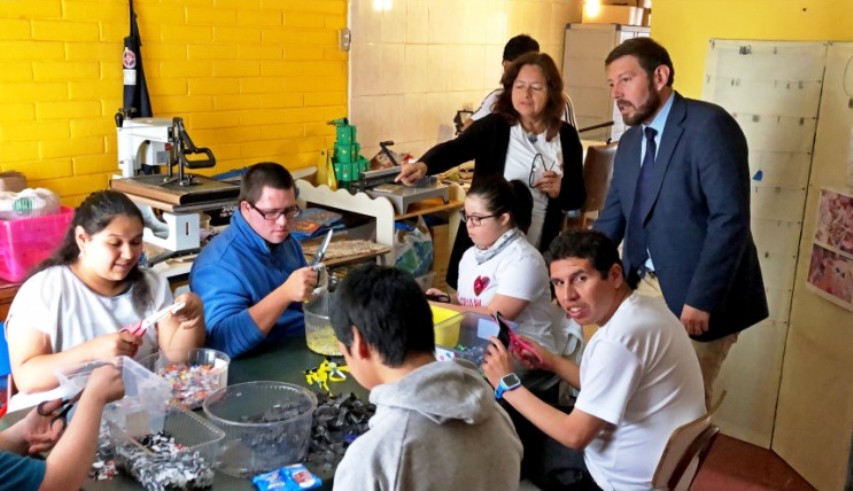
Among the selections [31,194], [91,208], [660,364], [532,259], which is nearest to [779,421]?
[532,259]

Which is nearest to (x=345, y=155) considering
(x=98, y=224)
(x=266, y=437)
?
(x=98, y=224)

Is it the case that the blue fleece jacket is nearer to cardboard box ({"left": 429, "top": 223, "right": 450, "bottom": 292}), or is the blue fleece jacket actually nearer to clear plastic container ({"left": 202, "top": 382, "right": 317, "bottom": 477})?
clear plastic container ({"left": 202, "top": 382, "right": 317, "bottom": 477})

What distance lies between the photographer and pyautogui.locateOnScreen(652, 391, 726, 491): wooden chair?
1795mm

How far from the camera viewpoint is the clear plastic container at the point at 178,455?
1527mm

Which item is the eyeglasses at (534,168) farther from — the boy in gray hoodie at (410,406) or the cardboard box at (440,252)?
the boy in gray hoodie at (410,406)

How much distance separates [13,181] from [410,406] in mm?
2460

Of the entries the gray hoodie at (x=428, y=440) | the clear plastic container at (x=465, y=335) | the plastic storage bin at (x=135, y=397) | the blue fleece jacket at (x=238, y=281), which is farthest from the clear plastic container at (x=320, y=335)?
the gray hoodie at (x=428, y=440)

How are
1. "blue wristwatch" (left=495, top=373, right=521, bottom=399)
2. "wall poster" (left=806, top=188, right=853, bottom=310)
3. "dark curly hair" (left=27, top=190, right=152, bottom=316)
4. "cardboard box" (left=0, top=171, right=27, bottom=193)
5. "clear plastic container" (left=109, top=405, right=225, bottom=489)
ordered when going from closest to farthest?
1. "clear plastic container" (left=109, top=405, right=225, bottom=489)
2. "blue wristwatch" (left=495, top=373, right=521, bottom=399)
3. "dark curly hair" (left=27, top=190, right=152, bottom=316)
4. "wall poster" (left=806, top=188, right=853, bottom=310)
5. "cardboard box" (left=0, top=171, right=27, bottom=193)

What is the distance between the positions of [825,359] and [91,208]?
272 cm

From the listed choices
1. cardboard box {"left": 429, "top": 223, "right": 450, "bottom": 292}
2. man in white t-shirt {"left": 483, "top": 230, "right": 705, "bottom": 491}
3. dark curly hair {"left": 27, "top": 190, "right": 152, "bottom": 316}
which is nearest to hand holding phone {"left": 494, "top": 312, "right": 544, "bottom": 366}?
man in white t-shirt {"left": 483, "top": 230, "right": 705, "bottom": 491}

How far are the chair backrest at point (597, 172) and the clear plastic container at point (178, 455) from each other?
9.87 feet

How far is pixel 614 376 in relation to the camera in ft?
6.18

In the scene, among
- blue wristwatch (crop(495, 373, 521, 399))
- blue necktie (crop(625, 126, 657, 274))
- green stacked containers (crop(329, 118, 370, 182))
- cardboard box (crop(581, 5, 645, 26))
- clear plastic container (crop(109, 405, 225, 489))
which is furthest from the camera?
cardboard box (crop(581, 5, 645, 26))

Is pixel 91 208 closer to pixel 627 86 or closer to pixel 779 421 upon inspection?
pixel 627 86
